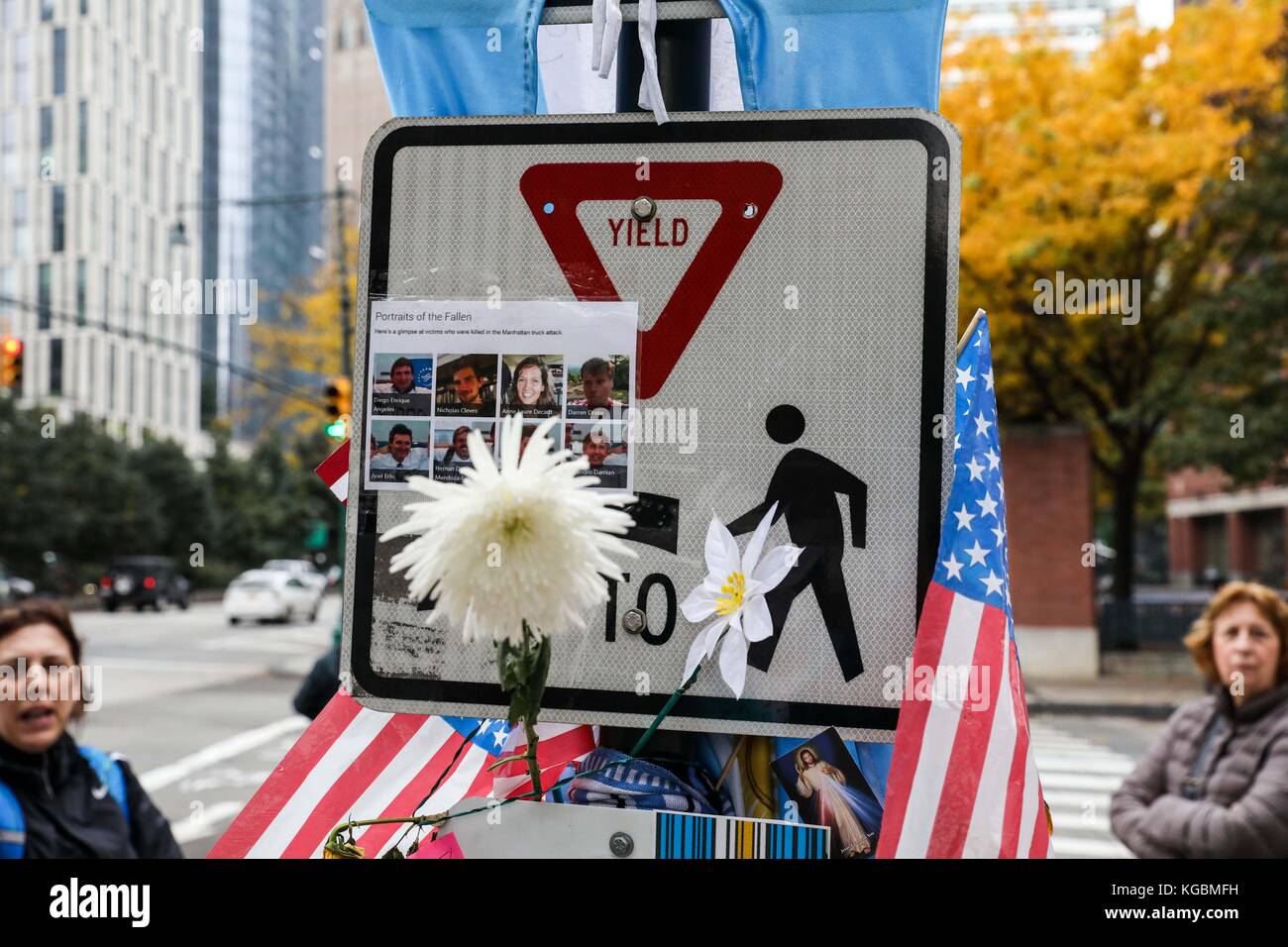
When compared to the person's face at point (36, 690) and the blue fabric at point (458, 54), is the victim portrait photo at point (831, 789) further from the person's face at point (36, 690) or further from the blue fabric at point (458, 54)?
the person's face at point (36, 690)

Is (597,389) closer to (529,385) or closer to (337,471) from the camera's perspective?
(529,385)

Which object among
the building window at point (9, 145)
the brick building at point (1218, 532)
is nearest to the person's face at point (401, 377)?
the brick building at point (1218, 532)

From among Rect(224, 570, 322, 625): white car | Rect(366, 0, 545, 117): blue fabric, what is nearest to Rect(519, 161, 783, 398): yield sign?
Rect(366, 0, 545, 117): blue fabric

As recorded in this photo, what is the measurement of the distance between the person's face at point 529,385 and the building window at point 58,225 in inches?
2861

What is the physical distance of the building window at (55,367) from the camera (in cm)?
6671

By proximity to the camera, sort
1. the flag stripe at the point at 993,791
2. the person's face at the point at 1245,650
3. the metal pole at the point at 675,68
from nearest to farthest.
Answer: the flag stripe at the point at 993,791 < the metal pole at the point at 675,68 < the person's face at the point at 1245,650

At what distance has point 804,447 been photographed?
4.95 feet

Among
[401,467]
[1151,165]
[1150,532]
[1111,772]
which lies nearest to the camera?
[401,467]

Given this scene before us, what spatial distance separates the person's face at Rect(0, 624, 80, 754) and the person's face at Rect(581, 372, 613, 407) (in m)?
2.91

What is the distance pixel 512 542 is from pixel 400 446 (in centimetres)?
42

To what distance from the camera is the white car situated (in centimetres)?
3484
